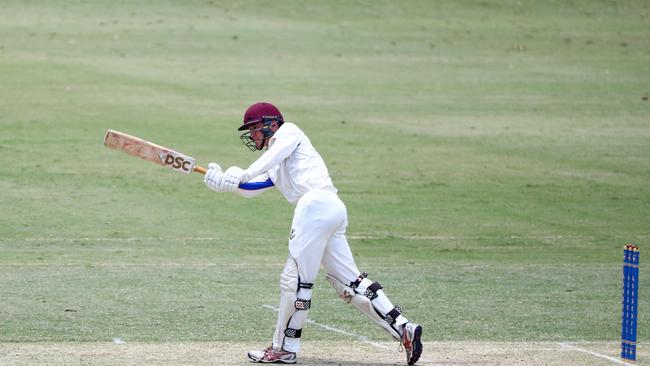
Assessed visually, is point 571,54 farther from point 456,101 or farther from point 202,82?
point 202,82

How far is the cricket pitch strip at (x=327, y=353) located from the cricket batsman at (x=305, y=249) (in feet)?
0.99

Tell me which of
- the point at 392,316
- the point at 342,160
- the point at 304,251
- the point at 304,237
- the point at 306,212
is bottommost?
the point at 392,316

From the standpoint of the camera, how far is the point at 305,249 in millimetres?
10195

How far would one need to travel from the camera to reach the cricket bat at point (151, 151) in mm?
10945

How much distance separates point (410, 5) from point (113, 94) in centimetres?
1583

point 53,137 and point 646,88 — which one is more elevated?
point 646,88

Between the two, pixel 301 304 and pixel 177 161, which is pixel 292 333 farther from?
pixel 177 161

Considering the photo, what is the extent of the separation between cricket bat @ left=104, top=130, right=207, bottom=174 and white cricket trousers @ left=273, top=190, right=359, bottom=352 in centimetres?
123

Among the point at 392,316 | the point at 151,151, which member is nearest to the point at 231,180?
the point at 151,151

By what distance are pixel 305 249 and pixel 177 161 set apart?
156 centimetres

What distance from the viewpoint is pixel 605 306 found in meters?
13.6

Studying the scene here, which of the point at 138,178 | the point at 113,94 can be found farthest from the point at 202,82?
the point at 138,178

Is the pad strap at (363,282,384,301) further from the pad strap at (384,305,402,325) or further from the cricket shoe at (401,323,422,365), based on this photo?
the cricket shoe at (401,323,422,365)

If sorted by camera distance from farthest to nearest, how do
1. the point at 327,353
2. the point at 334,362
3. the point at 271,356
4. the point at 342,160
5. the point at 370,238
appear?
the point at 342,160 → the point at 370,238 → the point at 327,353 → the point at 334,362 → the point at 271,356
